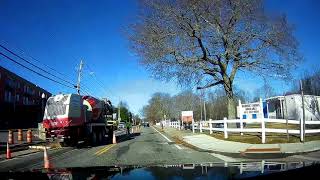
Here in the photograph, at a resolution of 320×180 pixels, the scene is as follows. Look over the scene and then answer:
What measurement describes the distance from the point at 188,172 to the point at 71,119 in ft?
74.7

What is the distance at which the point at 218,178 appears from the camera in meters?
5.62

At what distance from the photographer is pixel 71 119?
28.3m

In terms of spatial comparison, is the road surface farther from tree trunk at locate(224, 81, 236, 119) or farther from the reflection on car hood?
tree trunk at locate(224, 81, 236, 119)

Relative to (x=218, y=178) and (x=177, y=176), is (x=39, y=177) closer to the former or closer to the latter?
(x=177, y=176)

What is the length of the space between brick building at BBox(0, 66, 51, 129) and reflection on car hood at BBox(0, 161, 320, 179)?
77549 millimetres

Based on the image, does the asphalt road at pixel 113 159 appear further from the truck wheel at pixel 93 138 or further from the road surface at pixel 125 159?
the truck wheel at pixel 93 138

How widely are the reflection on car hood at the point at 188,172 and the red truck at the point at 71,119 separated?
21.3m

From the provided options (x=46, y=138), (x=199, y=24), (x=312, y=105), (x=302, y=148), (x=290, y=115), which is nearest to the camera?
(x=302, y=148)

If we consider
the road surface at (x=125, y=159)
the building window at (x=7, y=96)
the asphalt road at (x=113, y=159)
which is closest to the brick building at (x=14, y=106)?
the building window at (x=7, y=96)

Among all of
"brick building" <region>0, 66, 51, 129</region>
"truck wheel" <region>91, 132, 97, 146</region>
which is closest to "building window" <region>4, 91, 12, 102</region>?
"brick building" <region>0, 66, 51, 129</region>

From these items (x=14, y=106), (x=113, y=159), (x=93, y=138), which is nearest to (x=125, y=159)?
(x=113, y=159)

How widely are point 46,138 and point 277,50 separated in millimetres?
16356

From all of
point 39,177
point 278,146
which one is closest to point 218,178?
point 39,177

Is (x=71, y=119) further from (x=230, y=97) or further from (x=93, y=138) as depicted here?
(x=230, y=97)
